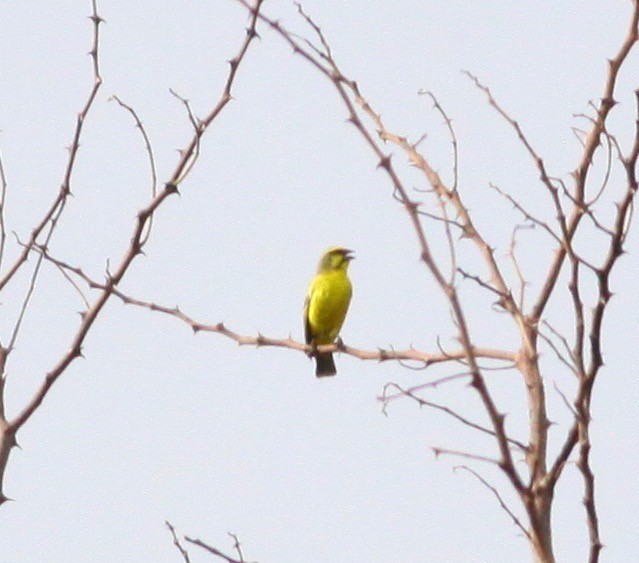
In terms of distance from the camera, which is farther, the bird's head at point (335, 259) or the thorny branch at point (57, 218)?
the bird's head at point (335, 259)

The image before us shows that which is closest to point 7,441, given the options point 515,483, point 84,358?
point 84,358

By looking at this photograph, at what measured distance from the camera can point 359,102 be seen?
11.4ft

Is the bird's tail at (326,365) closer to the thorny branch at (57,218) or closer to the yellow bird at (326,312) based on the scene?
the yellow bird at (326,312)

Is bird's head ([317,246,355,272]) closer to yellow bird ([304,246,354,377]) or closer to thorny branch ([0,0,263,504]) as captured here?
yellow bird ([304,246,354,377])

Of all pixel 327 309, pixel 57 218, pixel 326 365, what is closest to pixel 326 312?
pixel 327 309

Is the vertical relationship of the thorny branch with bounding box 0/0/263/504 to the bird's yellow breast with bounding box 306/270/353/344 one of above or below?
below

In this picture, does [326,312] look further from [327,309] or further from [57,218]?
[57,218]

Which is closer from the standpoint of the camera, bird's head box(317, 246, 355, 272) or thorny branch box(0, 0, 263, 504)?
thorny branch box(0, 0, 263, 504)

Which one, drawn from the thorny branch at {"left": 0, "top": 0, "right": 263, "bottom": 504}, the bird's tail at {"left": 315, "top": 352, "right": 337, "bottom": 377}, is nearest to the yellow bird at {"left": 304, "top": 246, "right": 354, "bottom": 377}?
the bird's tail at {"left": 315, "top": 352, "right": 337, "bottom": 377}

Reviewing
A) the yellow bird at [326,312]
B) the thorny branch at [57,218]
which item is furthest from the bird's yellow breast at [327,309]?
the thorny branch at [57,218]

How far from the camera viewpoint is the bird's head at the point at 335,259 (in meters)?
10.0

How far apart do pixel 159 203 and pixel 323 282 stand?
6.80 m

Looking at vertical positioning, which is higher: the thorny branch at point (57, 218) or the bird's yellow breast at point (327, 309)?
the bird's yellow breast at point (327, 309)

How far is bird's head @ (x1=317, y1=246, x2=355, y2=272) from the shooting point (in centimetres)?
1004
